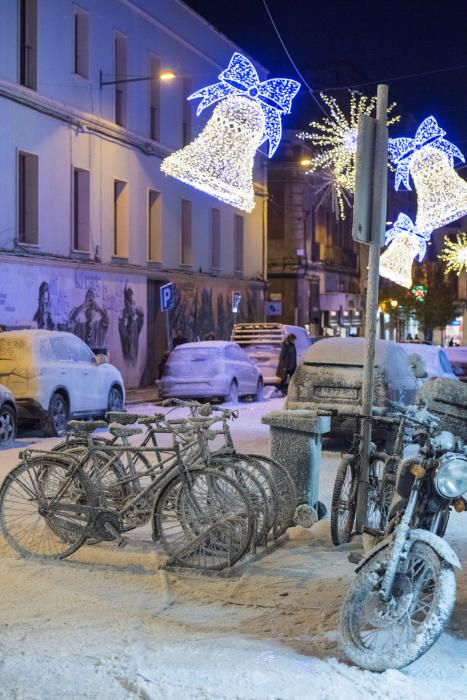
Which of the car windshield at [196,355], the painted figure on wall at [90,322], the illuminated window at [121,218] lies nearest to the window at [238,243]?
the illuminated window at [121,218]

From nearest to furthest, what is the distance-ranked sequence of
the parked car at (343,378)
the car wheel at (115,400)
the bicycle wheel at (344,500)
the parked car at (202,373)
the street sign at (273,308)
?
the bicycle wheel at (344,500)
the parked car at (343,378)
the car wheel at (115,400)
the parked car at (202,373)
the street sign at (273,308)

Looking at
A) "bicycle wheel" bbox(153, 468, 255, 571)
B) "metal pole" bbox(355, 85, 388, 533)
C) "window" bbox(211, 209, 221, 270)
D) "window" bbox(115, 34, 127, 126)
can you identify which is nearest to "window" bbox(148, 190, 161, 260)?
"window" bbox(115, 34, 127, 126)

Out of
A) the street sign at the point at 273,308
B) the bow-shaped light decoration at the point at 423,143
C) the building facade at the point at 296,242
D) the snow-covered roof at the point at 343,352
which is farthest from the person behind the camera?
the building facade at the point at 296,242

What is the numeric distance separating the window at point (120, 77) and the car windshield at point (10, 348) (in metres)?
15.6

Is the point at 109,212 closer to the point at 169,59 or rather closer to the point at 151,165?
the point at 151,165

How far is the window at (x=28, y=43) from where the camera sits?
26062mm

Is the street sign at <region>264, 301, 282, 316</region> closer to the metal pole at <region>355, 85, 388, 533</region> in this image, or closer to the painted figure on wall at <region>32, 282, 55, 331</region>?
the painted figure on wall at <region>32, 282, 55, 331</region>

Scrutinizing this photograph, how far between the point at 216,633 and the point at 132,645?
535mm

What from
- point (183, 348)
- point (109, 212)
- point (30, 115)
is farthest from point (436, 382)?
point (109, 212)

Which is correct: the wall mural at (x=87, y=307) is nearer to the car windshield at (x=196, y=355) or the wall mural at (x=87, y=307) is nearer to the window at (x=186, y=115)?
the car windshield at (x=196, y=355)

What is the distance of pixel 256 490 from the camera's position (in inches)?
318

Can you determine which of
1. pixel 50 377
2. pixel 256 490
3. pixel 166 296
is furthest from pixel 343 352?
pixel 166 296

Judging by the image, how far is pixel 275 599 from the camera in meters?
6.68

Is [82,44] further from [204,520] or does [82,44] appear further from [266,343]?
[204,520]
